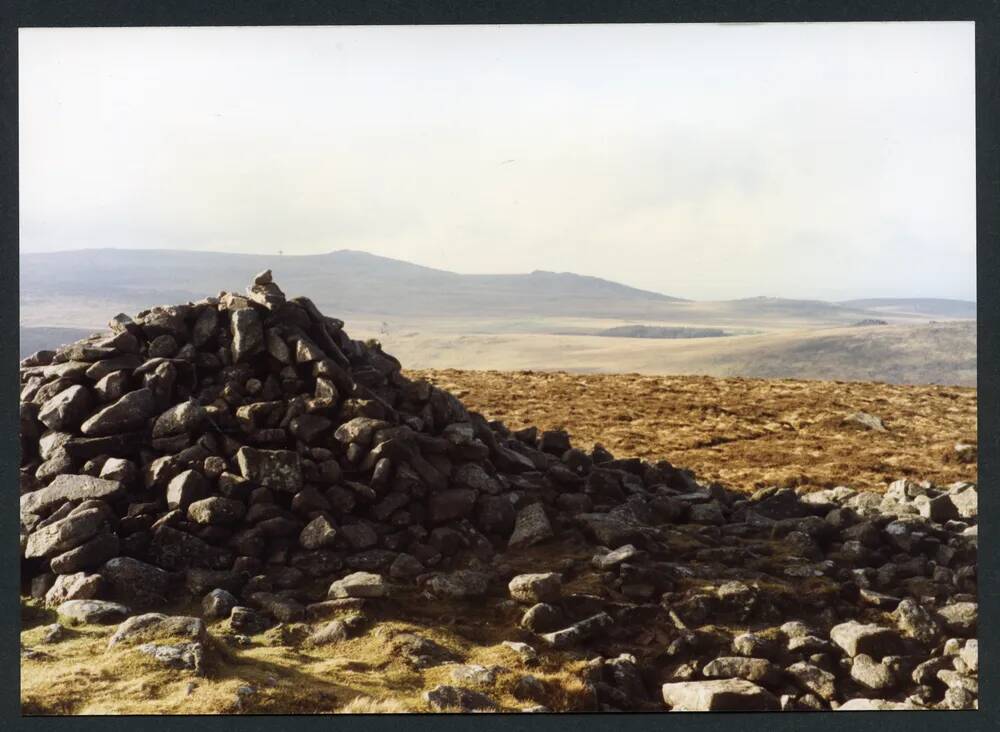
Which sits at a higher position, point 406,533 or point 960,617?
point 406,533

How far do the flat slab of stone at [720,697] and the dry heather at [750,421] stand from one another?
31.3 feet

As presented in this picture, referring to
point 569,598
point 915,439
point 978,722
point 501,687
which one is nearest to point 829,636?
point 978,722

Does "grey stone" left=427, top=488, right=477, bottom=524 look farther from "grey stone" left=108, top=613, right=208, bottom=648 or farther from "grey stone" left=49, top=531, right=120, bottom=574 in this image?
"grey stone" left=49, top=531, right=120, bottom=574

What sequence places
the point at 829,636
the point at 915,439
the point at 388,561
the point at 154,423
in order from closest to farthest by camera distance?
the point at 829,636 < the point at 388,561 < the point at 154,423 < the point at 915,439

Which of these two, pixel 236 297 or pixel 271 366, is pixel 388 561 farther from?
pixel 236 297

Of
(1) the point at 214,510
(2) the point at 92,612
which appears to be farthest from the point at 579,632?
(2) the point at 92,612

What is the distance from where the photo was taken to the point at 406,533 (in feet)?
43.1

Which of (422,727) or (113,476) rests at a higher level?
(113,476)

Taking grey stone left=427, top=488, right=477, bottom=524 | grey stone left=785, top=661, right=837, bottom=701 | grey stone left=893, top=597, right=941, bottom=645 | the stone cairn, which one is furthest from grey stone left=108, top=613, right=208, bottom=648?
grey stone left=893, top=597, right=941, bottom=645

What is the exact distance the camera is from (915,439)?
1033 inches

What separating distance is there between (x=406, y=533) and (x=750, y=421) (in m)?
17.9

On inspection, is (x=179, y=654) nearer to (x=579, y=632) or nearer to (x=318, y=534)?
(x=318, y=534)

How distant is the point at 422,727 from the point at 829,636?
5107 millimetres

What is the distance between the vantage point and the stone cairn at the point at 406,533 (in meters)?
11.1
